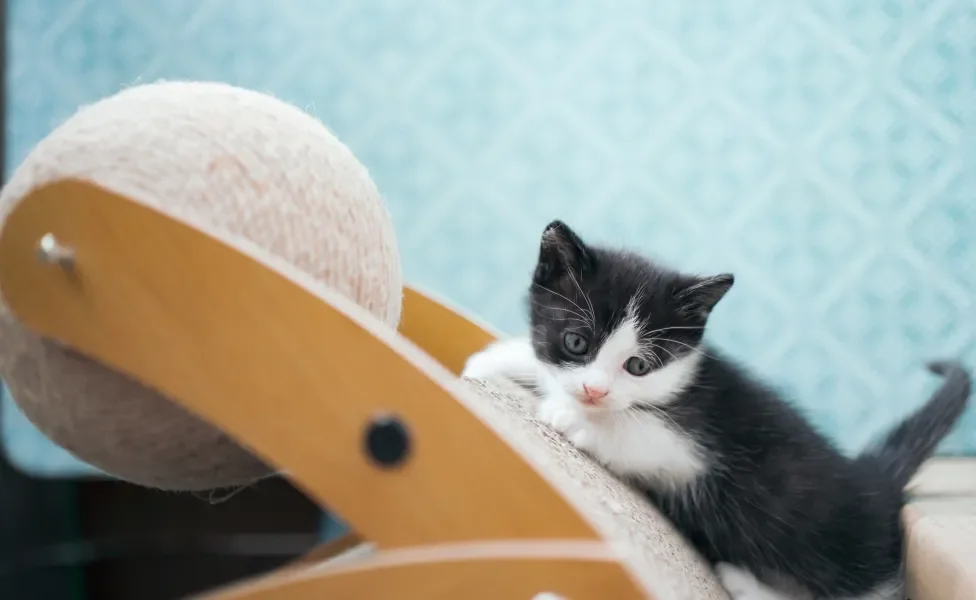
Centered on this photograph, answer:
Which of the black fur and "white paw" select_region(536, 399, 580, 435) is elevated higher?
the black fur

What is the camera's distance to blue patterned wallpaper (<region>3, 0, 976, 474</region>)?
4.75ft

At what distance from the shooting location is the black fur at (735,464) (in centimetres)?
83

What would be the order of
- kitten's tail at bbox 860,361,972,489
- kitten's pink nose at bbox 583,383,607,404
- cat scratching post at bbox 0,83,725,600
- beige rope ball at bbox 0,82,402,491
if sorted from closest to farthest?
cat scratching post at bbox 0,83,725,600 < beige rope ball at bbox 0,82,402,491 < kitten's pink nose at bbox 583,383,607,404 < kitten's tail at bbox 860,361,972,489

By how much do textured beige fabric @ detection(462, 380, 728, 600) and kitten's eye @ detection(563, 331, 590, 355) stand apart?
8 centimetres

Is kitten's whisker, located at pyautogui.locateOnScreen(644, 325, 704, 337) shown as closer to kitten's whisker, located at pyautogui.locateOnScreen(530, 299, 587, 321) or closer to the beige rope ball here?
kitten's whisker, located at pyautogui.locateOnScreen(530, 299, 587, 321)

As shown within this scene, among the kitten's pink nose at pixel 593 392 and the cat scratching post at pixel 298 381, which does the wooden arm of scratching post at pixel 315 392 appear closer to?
the cat scratching post at pixel 298 381

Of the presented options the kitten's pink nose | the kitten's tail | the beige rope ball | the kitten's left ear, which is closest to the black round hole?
the beige rope ball

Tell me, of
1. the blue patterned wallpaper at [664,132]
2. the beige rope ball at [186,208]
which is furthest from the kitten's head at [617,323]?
the blue patterned wallpaper at [664,132]

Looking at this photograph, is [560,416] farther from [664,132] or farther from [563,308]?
[664,132]

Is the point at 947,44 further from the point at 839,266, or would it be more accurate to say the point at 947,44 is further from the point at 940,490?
the point at 940,490

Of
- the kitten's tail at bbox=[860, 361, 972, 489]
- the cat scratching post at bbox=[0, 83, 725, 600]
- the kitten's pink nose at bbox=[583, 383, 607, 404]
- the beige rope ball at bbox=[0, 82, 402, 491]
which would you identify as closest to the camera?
the cat scratching post at bbox=[0, 83, 725, 600]

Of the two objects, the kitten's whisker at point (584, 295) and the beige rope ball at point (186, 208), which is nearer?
the beige rope ball at point (186, 208)

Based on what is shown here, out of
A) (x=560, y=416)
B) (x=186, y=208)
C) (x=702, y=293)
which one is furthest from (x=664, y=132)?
(x=186, y=208)

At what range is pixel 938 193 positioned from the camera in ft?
4.75
